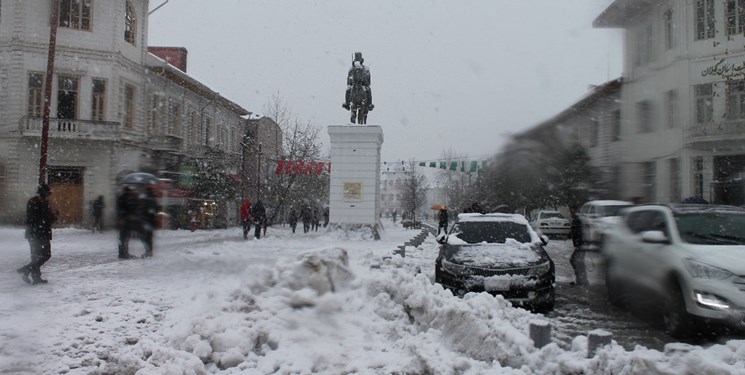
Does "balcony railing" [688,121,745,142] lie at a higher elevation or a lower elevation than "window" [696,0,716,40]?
lower

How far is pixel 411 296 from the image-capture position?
6.21m

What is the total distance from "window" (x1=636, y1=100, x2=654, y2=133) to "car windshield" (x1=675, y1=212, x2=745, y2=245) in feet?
12.7

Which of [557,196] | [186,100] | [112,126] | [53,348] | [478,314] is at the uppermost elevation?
[186,100]

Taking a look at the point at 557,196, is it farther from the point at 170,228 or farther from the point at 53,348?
the point at 53,348

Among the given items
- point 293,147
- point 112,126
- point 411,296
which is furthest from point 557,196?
point 411,296

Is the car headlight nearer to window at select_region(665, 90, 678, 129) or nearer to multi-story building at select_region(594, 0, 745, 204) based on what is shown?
multi-story building at select_region(594, 0, 745, 204)

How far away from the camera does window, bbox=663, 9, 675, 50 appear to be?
412 inches

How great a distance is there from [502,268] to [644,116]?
5.12 meters

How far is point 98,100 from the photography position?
21.5m

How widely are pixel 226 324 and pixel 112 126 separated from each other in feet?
53.4

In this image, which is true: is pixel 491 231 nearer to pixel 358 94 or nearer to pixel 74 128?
pixel 358 94

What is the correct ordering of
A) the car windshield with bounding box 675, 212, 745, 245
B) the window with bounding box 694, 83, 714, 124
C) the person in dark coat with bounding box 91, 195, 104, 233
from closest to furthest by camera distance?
the car windshield with bounding box 675, 212, 745, 245
the window with bounding box 694, 83, 714, 124
the person in dark coat with bounding box 91, 195, 104, 233

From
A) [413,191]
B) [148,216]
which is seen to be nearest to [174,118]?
[148,216]

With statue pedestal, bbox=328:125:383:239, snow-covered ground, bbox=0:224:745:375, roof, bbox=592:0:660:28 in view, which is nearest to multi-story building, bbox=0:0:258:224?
statue pedestal, bbox=328:125:383:239
